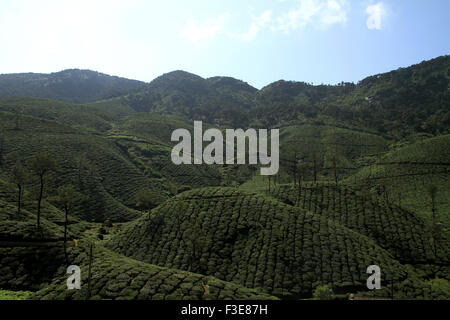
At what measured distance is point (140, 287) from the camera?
109 feet

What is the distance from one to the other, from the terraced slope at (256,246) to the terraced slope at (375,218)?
736cm

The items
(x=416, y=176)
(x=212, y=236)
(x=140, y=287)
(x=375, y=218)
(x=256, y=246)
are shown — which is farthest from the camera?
(x=416, y=176)

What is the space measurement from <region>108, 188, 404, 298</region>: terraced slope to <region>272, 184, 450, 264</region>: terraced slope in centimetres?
736

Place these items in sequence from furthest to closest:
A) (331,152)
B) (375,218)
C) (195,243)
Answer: (331,152), (375,218), (195,243)

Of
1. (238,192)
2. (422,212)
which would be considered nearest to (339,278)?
(238,192)

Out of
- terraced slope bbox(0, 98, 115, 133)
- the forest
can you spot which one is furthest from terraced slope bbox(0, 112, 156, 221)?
terraced slope bbox(0, 98, 115, 133)

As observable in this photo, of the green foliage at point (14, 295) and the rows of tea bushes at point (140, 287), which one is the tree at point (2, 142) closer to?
the green foliage at point (14, 295)

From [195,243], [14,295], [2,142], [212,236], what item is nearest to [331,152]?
[212,236]

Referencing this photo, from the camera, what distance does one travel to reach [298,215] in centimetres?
6425

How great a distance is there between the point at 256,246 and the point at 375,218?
3573 cm

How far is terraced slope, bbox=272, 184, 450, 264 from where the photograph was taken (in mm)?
61375

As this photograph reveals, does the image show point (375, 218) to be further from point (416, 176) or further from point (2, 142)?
point (2, 142)
